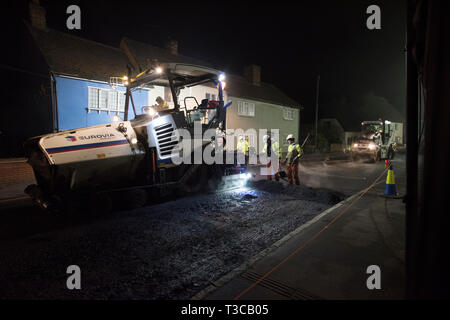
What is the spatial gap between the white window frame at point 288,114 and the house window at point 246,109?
18.7 ft

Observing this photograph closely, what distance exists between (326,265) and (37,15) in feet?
63.0

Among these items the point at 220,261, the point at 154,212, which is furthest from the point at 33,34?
the point at 220,261

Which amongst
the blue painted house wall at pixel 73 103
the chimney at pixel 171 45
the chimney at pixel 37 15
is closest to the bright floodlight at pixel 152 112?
the blue painted house wall at pixel 73 103

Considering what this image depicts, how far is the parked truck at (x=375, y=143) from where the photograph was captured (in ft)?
59.8

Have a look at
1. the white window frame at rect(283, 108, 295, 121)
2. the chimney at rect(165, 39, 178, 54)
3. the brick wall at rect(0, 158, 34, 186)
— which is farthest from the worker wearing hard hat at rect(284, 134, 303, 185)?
the white window frame at rect(283, 108, 295, 121)

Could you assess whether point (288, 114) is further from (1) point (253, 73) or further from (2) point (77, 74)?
(2) point (77, 74)

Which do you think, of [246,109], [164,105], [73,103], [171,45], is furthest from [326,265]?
[171,45]

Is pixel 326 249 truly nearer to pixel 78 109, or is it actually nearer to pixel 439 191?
pixel 439 191

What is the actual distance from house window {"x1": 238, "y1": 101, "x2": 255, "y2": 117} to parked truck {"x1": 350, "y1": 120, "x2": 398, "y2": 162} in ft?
28.3

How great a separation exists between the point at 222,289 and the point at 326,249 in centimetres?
175

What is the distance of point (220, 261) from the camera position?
11.8 feet

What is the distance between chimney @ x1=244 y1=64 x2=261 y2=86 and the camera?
86.6 ft

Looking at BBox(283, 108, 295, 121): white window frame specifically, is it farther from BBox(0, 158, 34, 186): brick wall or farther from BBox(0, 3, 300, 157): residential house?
BBox(0, 158, 34, 186): brick wall

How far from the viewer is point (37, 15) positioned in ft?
48.5
